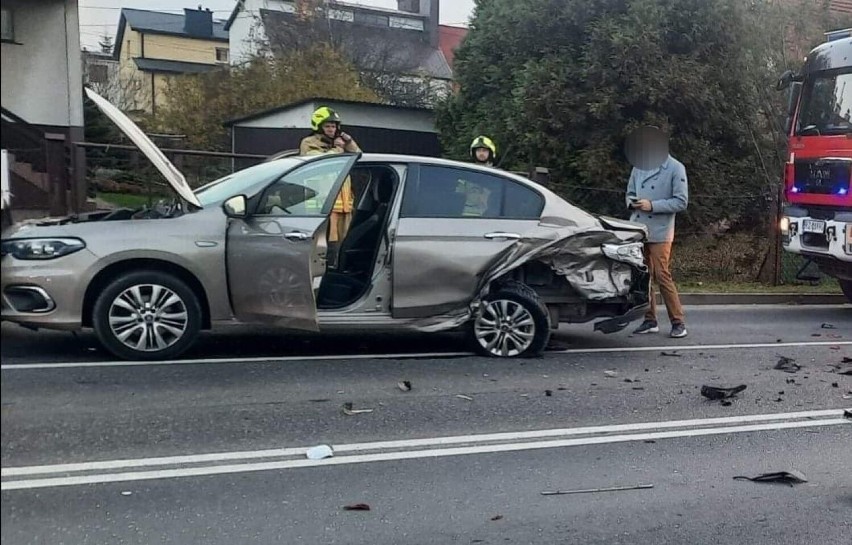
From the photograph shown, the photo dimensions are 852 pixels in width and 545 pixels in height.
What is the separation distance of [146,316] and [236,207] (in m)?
1.01

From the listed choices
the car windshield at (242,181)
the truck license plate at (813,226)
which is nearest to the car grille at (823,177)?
the truck license plate at (813,226)

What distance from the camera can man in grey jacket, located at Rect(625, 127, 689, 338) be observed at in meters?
8.18

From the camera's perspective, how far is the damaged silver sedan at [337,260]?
20.0ft

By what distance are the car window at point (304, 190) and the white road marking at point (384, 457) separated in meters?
2.40

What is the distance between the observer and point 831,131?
1084cm

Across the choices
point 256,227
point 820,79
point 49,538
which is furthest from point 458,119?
point 49,538

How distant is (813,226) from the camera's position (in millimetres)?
10969

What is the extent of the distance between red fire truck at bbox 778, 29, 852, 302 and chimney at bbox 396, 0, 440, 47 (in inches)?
1295

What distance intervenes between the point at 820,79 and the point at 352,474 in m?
9.34

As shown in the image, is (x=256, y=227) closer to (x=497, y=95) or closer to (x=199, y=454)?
(x=199, y=454)

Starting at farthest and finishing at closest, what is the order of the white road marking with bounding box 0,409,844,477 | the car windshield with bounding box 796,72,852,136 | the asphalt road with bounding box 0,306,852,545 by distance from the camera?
the car windshield with bounding box 796,72,852,136 → the white road marking with bounding box 0,409,844,477 → the asphalt road with bounding box 0,306,852,545

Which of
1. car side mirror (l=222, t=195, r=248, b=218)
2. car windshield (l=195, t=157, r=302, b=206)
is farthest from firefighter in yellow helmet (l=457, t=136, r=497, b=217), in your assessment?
car side mirror (l=222, t=195, r=248, b=218)

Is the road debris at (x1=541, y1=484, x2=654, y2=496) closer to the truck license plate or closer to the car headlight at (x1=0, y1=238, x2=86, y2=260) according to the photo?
the car headlight at (x1=0, y1=238, x2=86, y2=260)

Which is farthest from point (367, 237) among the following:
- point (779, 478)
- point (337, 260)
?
point (779, 478)
